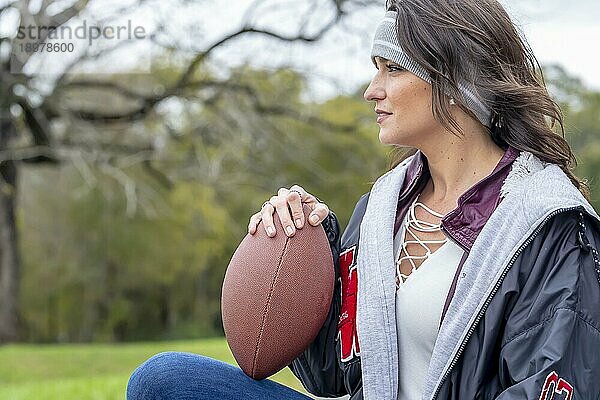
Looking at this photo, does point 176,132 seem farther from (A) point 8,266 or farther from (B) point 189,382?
(B) point 189,382

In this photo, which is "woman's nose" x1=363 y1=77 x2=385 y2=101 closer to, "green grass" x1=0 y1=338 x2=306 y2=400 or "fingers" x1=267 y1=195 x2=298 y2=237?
"fingers" x1=267 y1=195 x2=298 y2=237

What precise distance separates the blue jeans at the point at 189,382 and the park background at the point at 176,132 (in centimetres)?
241

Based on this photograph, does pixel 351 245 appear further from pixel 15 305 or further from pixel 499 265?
pixel 15 305

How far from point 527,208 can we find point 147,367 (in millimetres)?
727

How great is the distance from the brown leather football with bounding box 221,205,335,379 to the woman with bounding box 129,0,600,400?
0.13ft

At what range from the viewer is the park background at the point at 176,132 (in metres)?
7.34

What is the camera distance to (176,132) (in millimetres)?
9461

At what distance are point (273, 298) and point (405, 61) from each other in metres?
0.50

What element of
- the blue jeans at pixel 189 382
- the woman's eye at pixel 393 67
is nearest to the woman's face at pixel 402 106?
the woman's eye at pixel 393 67

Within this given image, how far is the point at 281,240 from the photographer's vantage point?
1786mm

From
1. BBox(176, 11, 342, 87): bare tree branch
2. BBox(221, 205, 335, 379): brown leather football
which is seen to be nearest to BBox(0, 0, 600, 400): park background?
BBox(176, 11, 342, 87): bare tree branch

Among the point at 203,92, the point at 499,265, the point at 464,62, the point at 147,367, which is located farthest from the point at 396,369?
the point at 203,92

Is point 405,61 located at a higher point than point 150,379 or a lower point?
higher

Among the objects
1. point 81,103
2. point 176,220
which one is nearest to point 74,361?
point 81,103
